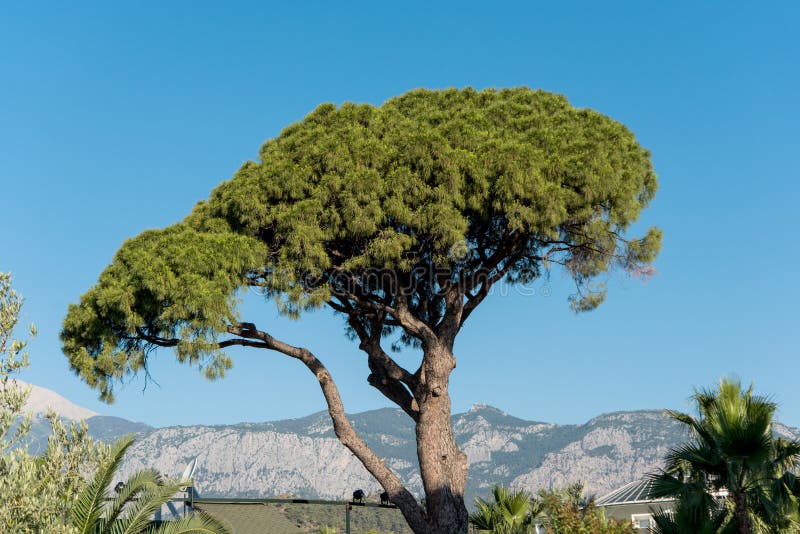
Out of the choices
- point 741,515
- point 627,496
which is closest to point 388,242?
point 741,515

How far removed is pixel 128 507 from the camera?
9234 millimetres

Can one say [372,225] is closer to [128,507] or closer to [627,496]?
[128,507]

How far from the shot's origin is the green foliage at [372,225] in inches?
510

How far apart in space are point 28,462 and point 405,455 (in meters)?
172

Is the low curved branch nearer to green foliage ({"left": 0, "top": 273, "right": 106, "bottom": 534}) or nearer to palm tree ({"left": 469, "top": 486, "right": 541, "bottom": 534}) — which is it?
palm tree ({"left": 469, "top": 486, "right": 541, "bottom": 534})

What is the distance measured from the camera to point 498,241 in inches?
578

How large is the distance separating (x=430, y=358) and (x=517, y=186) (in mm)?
3466

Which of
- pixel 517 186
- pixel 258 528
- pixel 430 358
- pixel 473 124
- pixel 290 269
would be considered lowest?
pixel 258 528

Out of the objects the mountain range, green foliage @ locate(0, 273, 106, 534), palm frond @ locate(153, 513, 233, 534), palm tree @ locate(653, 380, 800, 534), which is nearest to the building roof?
palm tree @ locate(653, 380, 800, 534)

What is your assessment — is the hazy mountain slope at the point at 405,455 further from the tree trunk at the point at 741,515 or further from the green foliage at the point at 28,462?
the green foliage at the point at 28,462

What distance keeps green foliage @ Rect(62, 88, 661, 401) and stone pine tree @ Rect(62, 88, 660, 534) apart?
30mm

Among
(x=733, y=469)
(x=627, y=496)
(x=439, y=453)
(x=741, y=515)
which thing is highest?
(x=627, y=496)

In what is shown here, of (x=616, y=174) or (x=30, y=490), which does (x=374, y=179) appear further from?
(x=30, y=490)

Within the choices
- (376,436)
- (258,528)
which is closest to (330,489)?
(376,436)
